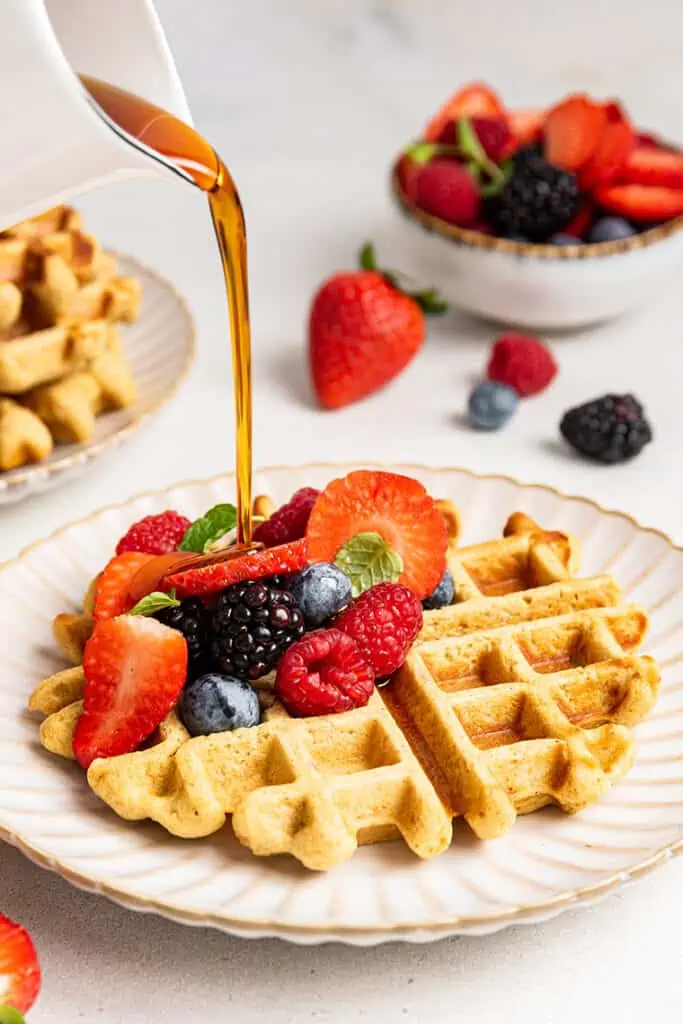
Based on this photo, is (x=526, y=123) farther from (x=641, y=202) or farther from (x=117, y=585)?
(x=117, y=585)

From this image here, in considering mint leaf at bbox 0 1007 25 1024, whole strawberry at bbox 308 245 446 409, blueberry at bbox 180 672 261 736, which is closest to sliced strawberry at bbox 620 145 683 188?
whole strawberry at bbox 308 245 446 409

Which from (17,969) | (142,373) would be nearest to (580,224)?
(142,373)

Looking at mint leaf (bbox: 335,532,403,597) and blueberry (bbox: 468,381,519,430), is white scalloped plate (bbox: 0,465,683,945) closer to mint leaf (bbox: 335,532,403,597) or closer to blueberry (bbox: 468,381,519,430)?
mint leaf (bbox: 335,532,403,597)

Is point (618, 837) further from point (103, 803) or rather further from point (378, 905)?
point (103, 803)

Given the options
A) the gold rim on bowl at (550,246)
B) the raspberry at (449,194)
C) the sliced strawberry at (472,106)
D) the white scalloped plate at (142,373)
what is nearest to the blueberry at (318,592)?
the white scalloped plate at (142,373)

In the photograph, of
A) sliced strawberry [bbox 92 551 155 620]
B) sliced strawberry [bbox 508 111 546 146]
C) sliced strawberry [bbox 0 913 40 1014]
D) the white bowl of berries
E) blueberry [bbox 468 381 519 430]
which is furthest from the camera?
sliced strawberry [bbox 508 111 546 146]

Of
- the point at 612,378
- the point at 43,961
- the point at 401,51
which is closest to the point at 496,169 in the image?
the point at 612,378

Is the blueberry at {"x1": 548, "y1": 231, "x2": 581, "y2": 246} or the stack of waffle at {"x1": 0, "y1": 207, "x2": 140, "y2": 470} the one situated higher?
the stack of waffle at {"x1": 0, "y1": 207, "x2": 140, "y2": 470}
